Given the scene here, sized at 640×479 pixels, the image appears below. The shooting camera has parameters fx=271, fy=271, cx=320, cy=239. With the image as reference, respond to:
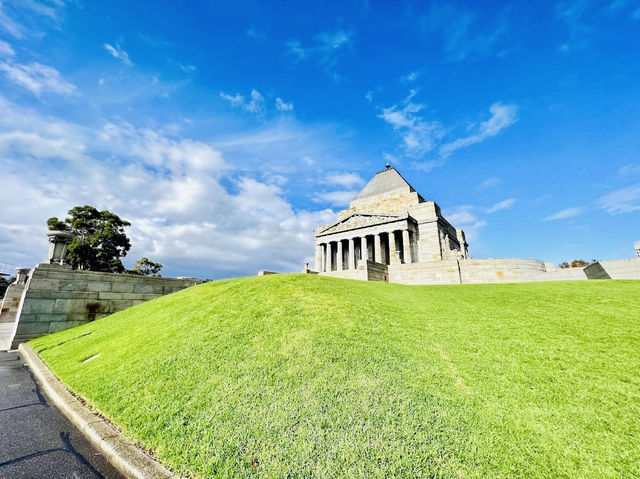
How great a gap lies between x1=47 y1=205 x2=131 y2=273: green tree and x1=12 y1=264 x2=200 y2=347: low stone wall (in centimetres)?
2696

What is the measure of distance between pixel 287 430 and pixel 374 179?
187ft

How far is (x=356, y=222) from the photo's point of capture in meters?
43.9

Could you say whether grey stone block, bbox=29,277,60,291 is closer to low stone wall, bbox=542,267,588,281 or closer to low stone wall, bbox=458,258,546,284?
low stone wall, bbox=458,258,546,284

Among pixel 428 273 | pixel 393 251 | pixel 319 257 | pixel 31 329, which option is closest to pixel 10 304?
pixel 31 329

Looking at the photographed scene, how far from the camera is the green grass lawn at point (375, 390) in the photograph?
3.24 meters

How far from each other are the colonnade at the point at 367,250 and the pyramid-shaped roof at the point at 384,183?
1066 centimetres

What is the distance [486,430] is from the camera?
141 inches

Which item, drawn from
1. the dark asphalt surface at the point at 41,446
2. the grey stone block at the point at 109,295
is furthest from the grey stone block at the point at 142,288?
the dark asphalt surface at the point at 41,446

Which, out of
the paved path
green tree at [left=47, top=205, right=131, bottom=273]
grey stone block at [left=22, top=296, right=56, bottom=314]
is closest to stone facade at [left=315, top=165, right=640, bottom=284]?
grey stone block at [left=22, top=296, right=56, bottom=314]

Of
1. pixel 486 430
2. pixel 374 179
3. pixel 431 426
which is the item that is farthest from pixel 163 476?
pixel 374 179

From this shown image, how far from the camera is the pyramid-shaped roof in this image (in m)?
50.5

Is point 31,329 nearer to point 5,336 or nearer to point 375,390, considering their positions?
point 5,336

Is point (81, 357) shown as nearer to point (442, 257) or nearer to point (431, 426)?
point (431, 426)

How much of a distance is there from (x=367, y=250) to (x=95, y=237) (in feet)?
129
